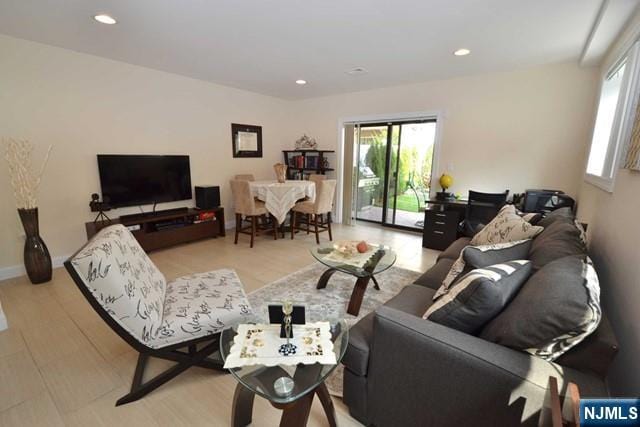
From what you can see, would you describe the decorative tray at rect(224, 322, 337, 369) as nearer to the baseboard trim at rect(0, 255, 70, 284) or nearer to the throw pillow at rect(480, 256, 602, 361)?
the throw pillow at rect(480, 256, 602, 361)

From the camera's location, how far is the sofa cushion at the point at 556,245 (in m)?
1.40

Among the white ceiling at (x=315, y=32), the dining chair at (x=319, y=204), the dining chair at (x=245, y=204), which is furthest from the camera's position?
the dining chair at (x=319, y=204)

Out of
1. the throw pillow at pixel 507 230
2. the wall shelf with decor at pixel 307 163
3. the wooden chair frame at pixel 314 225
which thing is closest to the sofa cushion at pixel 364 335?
the throw pillow at pixel 507 230

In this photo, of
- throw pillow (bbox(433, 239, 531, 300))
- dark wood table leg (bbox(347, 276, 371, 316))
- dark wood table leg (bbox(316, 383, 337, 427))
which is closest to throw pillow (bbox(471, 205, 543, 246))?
throw pillow (bbox(433, 239, 531, 300))

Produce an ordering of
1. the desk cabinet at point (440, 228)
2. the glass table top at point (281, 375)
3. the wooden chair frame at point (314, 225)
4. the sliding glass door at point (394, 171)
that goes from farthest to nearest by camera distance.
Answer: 1. the sliding glass door at point (394, 171)
2. the wooden chair frame at point (314, 225)
3. the desk cabinet at point (440, 228)
4. the glass table top at point (281, 375)

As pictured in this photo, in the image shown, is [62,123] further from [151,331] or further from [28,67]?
[151,331]

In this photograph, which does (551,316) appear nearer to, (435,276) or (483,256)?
(483,256)

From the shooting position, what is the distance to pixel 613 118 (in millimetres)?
2357

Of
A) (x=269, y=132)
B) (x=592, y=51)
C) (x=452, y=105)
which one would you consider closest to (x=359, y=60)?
(x=452, y=105)

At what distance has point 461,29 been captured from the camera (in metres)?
2.47

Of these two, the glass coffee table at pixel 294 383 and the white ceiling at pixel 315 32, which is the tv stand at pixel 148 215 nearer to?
the white ceiling at pixel 315 32

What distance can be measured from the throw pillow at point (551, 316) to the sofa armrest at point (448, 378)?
5 cm

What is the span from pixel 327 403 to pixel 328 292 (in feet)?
4.69

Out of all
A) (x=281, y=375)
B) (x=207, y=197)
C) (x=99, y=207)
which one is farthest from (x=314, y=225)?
(x=281, y=375)
